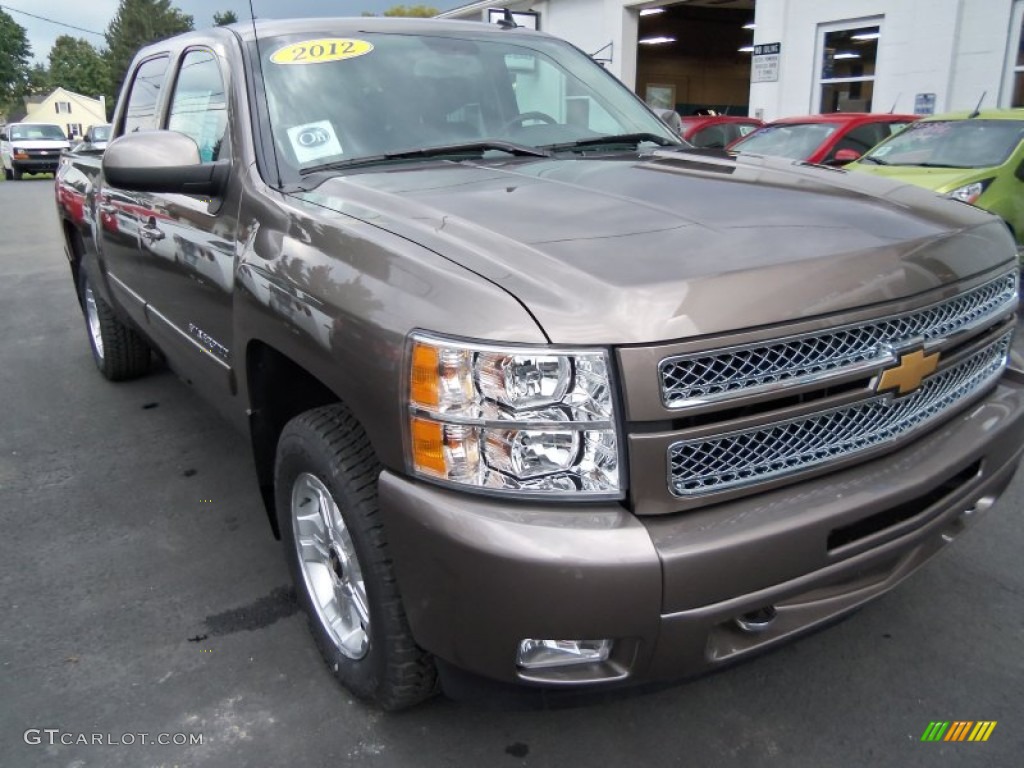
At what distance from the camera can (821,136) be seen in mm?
9109

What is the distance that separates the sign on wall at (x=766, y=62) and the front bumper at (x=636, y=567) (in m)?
14.9

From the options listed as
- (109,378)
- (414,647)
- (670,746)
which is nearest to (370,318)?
(414,647)

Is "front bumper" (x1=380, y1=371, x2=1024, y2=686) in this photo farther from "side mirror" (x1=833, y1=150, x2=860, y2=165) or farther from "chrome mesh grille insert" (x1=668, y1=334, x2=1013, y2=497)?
"side mirror" (x1=833, y1=150, x2=860, y2=165)

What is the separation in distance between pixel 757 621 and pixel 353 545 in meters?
0.99

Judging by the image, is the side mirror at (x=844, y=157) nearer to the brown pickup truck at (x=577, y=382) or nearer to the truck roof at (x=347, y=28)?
the truck roof at (x=347, y=28)

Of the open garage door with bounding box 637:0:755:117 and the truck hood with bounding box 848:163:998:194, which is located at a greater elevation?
the open garage door with bounding box 637:0:755:117

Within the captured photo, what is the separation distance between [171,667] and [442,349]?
1581 mm

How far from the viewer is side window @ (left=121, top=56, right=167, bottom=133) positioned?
395 cm

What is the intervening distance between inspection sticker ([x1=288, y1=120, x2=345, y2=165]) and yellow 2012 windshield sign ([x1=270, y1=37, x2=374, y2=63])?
12.3 inches

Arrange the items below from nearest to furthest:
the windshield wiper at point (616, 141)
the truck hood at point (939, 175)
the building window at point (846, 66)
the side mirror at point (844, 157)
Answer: the windshield wiper at point (616, 141) → the truck hood at point (939, 175) → the side mirror at point (844, 157) → the building window at point (846, 66)

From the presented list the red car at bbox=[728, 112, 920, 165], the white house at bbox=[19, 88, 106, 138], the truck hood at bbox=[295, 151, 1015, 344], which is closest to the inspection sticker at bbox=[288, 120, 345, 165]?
the truck hood at bbox=[295, 151, 1015, 344]

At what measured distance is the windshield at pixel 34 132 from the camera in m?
29.7

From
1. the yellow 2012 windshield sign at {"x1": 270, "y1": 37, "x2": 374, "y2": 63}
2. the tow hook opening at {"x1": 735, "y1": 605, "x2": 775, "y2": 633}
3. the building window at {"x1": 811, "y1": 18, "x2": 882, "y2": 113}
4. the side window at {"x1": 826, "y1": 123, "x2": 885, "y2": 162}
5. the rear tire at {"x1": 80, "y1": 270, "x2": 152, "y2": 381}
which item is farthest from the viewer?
the building window at {"x1": 811, "y1": 18, "x2": 882, "y2": 113}

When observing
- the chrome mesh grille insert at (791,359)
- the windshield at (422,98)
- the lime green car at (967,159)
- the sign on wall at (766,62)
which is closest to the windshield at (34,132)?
the sign on wall at (766,62)
